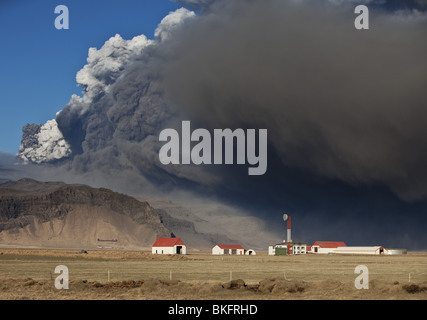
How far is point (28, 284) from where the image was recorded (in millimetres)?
47000

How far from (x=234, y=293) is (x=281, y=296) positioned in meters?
3.99
